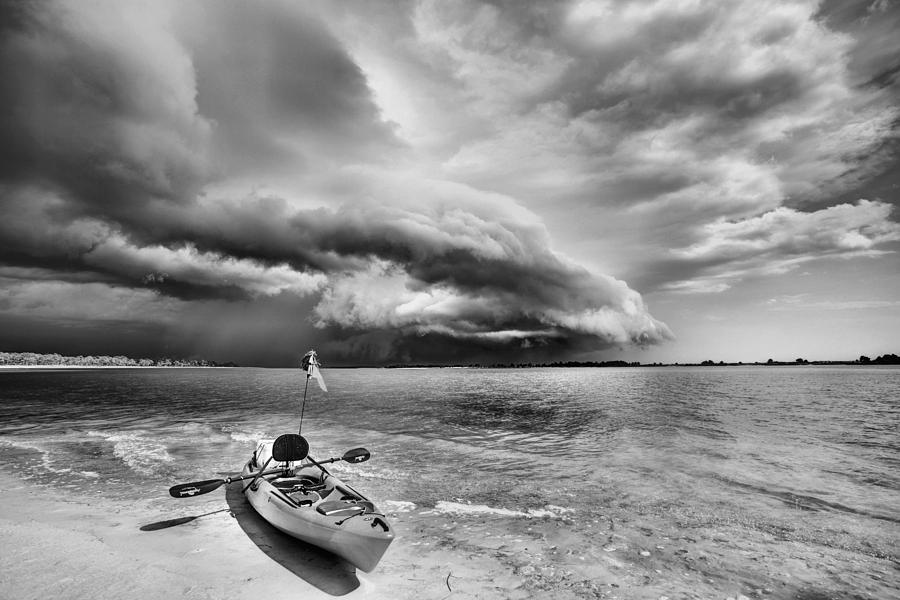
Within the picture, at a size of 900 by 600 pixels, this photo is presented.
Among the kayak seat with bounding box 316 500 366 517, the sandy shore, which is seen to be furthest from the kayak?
the sandy shore

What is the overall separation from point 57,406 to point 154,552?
175 ft

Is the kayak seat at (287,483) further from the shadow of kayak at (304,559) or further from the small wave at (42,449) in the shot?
the small wave at (42,449)

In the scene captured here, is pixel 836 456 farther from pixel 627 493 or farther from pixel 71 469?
pixel 71 469

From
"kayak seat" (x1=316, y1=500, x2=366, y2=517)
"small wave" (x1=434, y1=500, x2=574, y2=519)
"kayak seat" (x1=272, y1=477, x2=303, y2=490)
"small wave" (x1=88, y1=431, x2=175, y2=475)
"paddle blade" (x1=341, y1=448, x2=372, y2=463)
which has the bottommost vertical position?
"small wave" (x1=88, y1=431, x2=175, y2=475)

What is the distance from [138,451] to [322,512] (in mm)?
20584

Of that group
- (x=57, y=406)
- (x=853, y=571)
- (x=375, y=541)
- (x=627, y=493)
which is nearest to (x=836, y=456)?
(x=627, y=493)

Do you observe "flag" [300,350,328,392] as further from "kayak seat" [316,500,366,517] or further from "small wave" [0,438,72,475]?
"small wave" [0,438,72,475]

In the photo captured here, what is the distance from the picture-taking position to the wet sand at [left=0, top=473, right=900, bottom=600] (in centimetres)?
908

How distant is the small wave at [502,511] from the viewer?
13945 millimetres

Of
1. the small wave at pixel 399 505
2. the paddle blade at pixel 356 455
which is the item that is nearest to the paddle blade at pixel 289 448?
the paddle blade at pixel 356 455

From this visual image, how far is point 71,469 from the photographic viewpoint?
19.2 metres

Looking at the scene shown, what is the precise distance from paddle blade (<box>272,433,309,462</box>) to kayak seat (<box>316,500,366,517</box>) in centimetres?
302

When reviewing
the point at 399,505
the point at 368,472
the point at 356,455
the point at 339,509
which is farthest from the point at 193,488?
the point at 368,472

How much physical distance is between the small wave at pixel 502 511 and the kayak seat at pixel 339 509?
178 inches
